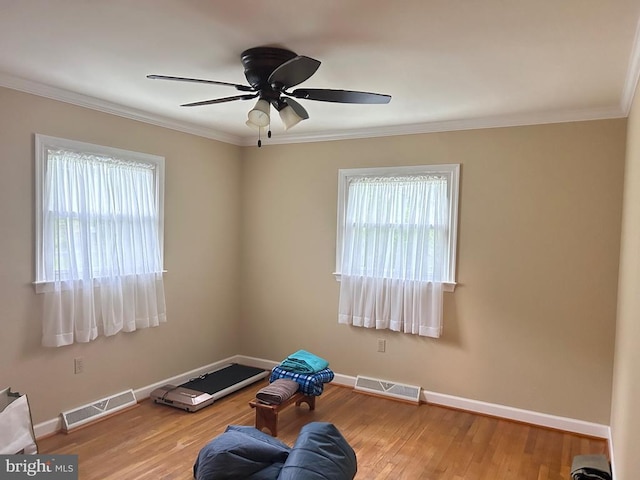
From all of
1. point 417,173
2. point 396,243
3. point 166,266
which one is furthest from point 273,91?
point 166,266

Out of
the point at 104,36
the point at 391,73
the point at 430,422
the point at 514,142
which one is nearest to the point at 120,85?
the point at 104,36

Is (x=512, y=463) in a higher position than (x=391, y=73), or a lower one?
lower

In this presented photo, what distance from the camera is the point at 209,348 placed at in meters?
4.88

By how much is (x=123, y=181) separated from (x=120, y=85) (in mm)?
917

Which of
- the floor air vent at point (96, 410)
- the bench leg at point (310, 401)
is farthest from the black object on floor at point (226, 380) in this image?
the bench leg at point (310, 401)

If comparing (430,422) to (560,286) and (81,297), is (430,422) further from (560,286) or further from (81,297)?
(81,297)

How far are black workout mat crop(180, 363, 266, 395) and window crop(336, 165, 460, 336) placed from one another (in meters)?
1.18

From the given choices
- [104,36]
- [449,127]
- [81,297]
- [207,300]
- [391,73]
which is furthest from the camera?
[207,300]

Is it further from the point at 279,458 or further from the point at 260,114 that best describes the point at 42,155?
the point at 279,458

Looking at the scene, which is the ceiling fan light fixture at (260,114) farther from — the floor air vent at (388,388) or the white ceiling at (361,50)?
the floor air vent at (388,388)

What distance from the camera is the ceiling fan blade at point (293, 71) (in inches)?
81.8

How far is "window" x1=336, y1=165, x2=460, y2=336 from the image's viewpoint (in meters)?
4.10

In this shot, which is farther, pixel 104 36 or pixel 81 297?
pixel 81 297

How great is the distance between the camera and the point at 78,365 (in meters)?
3.61
